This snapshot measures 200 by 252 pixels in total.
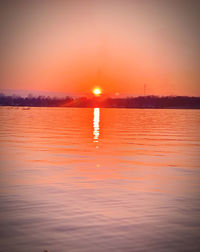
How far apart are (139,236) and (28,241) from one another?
2574 mm

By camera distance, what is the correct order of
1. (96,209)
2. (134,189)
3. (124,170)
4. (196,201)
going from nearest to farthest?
1. (96,209)
2. (196,201)
3. (134,189)
4. (124,170)

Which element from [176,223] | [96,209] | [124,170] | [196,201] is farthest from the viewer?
[124,170]

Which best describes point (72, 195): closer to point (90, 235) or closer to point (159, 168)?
point (90, 235)

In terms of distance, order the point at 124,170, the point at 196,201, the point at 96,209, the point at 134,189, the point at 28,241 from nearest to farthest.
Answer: the point at 28,241, the point at 96,209, the point at 196,201, the point at 134,189, the point at 124,170

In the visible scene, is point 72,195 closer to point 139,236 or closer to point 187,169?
point 139,236

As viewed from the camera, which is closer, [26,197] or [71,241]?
[71,241]

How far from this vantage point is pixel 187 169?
791 inches

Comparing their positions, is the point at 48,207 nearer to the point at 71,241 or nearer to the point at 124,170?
the point at 71,241

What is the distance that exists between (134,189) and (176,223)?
175 inches

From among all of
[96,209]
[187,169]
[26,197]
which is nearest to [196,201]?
[96,209]

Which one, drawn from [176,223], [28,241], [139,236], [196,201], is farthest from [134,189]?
[28,241]

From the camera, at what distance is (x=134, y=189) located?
47.1ft

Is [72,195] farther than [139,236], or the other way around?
[72,195]

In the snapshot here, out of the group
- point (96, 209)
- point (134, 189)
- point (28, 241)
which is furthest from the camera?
point (134, 189)
